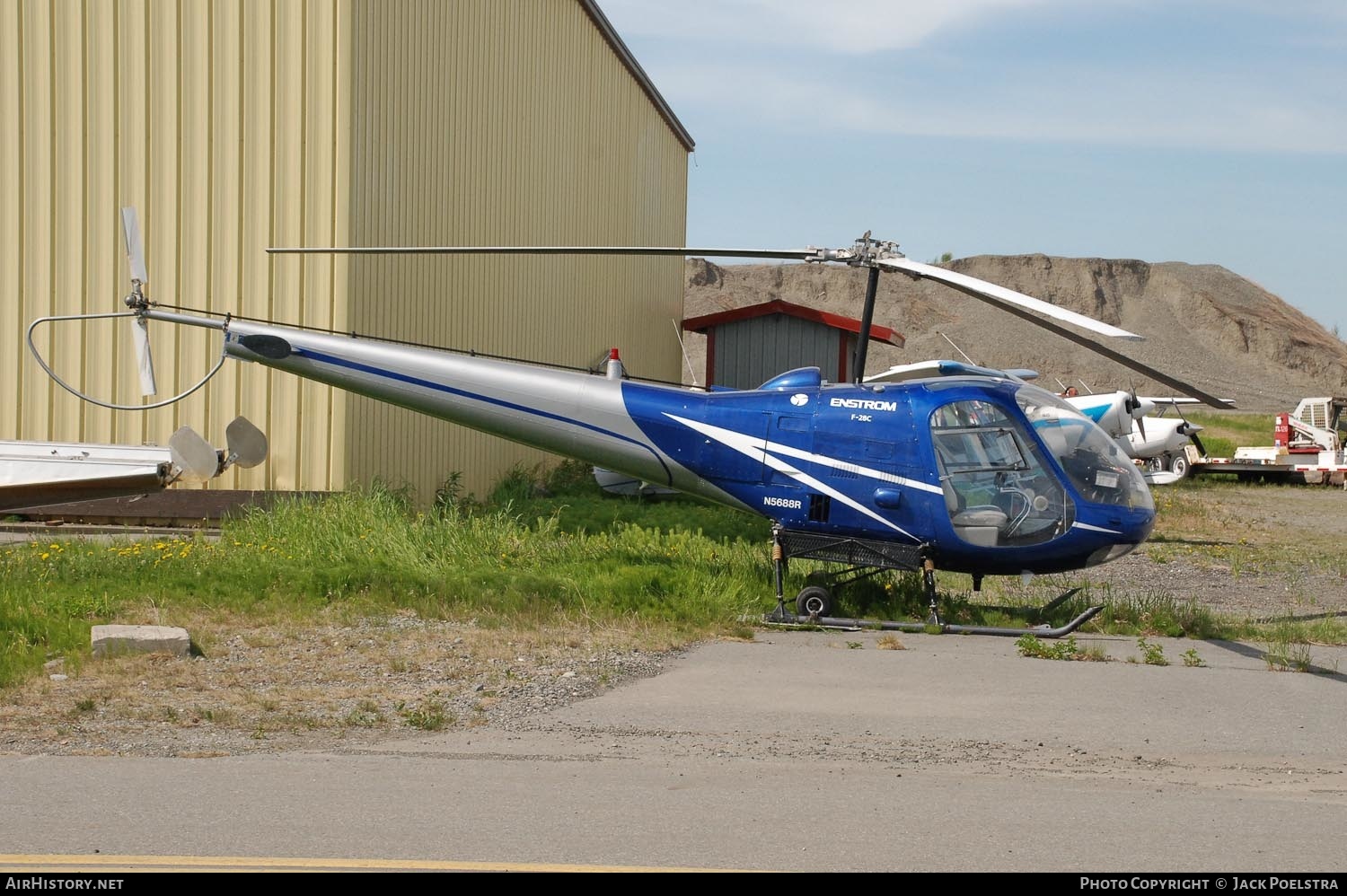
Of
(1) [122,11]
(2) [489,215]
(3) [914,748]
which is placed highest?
(1) [122,11]

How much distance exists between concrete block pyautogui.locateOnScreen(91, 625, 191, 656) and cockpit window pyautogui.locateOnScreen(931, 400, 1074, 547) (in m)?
5.55

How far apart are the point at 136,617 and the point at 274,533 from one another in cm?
292

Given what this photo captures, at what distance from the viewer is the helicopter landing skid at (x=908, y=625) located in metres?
9.52

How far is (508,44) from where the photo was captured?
1814cm

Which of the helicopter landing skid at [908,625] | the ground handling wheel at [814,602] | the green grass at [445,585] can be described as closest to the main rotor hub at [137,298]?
the green grass at [445,585]

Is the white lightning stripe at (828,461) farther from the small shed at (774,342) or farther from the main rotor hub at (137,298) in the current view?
the small shed at (774,342)

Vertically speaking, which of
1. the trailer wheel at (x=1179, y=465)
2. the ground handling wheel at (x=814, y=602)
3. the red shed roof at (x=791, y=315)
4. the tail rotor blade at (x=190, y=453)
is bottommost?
the ground handling wheel at (x=814, y=602)

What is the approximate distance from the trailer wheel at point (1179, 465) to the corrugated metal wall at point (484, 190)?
13.1 m

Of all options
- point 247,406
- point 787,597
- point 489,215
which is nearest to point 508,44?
point 489,215

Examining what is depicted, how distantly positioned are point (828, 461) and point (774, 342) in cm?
1619

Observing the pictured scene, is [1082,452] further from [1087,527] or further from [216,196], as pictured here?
[216,196]

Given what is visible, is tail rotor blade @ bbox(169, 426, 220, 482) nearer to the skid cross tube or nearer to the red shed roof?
the skid cross tube

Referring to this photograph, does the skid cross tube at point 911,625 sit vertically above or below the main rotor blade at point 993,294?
below
